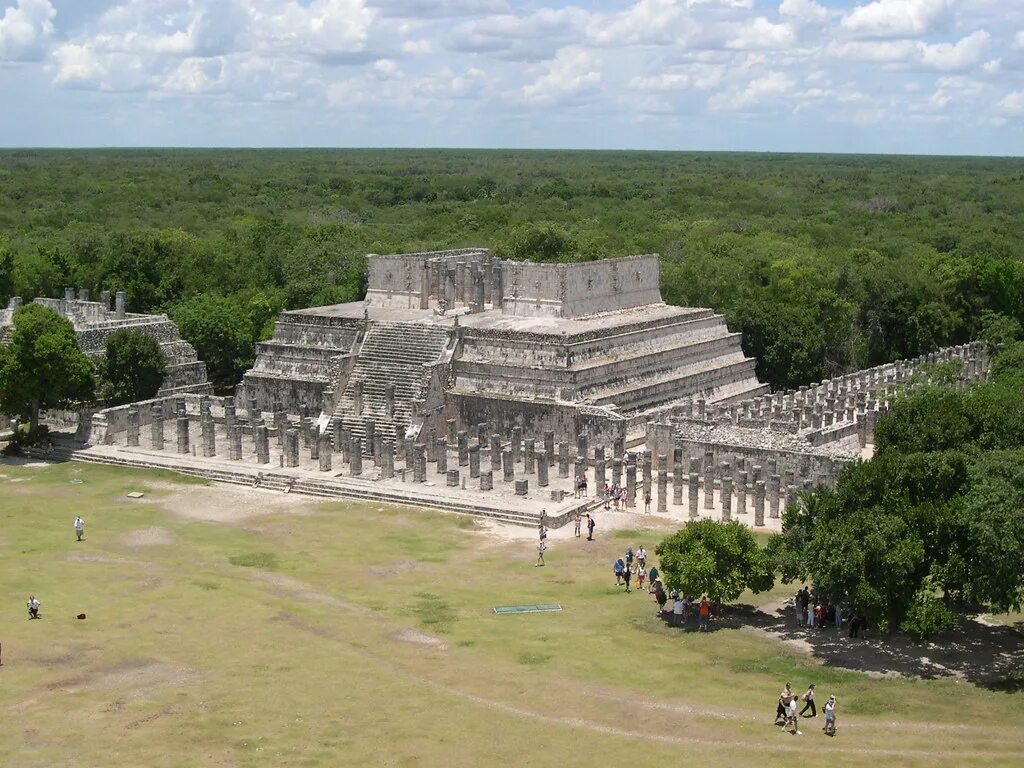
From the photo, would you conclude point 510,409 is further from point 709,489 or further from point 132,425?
point 132,425

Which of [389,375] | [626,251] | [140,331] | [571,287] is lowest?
[389,375]

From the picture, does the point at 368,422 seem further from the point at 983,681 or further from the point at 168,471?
the point at 983,681

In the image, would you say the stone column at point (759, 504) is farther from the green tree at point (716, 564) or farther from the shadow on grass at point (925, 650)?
the green tree at point (716, 564)

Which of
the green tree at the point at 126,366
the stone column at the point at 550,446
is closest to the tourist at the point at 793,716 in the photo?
the stone column at the point at 550,446

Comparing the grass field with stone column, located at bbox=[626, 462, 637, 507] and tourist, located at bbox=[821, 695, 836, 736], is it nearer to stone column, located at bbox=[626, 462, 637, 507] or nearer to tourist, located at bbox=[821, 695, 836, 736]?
tourist, located at bbox=[821, 695, 836, 736]

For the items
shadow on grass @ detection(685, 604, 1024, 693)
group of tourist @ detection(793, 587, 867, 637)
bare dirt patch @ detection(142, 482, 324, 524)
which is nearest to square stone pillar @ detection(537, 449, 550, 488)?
bare dirt patch @ detection(142, 482, 324, 524)

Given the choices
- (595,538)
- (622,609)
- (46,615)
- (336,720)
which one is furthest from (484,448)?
(336,720)

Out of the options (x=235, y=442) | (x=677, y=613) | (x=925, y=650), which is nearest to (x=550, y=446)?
(x=235, y=442)
